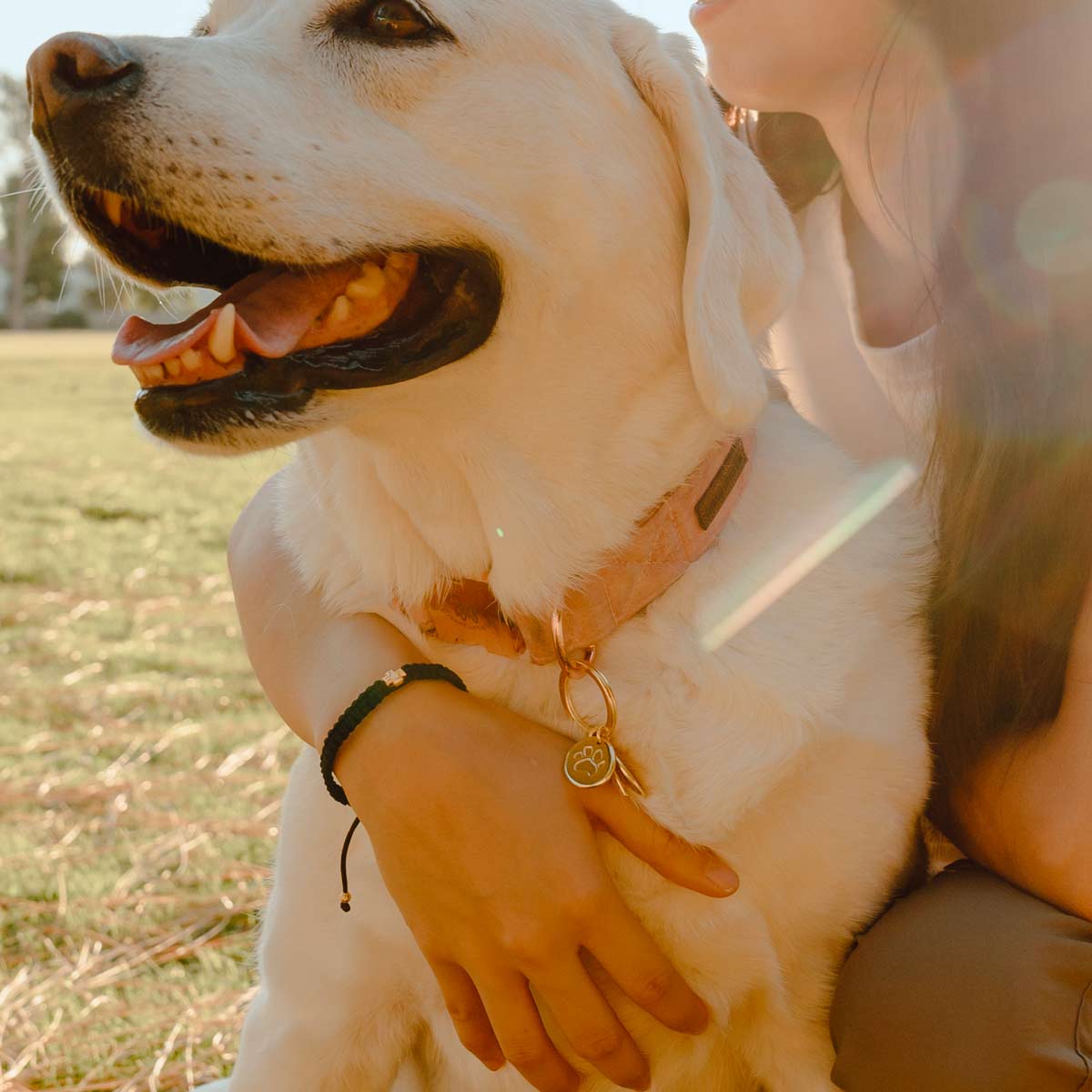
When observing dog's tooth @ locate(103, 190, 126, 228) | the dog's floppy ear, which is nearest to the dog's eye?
the dog's floppy ear

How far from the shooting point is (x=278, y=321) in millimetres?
1510

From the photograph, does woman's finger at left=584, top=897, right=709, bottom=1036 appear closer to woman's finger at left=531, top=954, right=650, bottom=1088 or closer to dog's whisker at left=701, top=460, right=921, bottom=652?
woman's finger at left=531, top=954, right=650, bottom=1088

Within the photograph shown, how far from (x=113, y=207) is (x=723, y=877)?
1.13m

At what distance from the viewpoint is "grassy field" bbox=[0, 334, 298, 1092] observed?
91.9 inches

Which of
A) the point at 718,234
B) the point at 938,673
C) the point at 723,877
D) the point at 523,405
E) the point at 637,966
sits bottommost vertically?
the point at 637,966

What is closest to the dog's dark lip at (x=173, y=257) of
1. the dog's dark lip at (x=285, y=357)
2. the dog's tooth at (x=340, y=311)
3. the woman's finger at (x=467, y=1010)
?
the dog's dark lip at (x=285, y=357)

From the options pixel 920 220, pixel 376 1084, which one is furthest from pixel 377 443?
pixel 920 220

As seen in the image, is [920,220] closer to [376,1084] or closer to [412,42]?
[412,42]

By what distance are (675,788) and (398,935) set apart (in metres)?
0.43

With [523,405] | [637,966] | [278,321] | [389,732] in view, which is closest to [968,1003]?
[637,966]

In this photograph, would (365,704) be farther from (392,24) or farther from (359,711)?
(392,24)

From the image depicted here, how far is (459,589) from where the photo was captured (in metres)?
1.74

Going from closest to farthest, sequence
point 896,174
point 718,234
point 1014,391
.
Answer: point 718,234
point 1014,391
point 896,174

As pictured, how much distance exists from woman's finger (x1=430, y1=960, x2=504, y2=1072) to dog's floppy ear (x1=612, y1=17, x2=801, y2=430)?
2.64 feet
